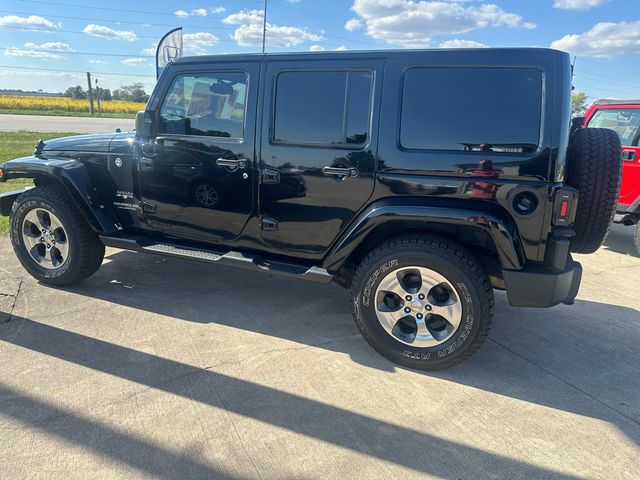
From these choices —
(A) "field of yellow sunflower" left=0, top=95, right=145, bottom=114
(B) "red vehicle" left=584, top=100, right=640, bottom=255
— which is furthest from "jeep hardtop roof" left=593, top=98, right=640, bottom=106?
(A) "field of yellow sunflower" left=0, top=95, right=145, bottom=114

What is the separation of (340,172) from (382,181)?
298 mm

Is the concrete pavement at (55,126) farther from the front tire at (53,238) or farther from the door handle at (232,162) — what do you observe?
the door handle at (232,162)

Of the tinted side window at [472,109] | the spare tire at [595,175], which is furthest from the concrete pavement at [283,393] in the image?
the tinted side window at [472,109]

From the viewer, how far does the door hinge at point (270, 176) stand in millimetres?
3230

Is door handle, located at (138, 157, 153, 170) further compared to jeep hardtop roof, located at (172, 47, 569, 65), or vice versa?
door handle, located at (138, 157, 153, 170)

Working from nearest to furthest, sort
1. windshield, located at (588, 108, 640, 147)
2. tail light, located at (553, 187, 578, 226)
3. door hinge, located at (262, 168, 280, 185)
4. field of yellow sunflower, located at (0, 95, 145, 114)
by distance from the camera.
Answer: tail light, located at (553, 187, 578, 226) → door hinge, located at (262, 168, 280, 185) → windshield, located at (588, 108, 640, 147) → field of yellow sunflower, located at (0, 95, 145, 114)

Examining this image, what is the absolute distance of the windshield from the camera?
612 cm

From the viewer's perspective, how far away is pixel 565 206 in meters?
2.59

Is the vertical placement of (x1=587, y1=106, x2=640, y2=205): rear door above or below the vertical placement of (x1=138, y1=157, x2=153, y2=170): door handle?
above

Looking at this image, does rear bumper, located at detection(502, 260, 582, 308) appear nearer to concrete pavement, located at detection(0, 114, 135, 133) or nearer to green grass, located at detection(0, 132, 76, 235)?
green grass, located at detection(0, 132, 76, 235)

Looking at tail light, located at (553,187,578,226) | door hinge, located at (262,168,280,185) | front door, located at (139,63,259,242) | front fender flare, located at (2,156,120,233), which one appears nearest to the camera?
tail light, located at (553,187,578,226)

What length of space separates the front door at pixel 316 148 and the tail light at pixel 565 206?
1.12m

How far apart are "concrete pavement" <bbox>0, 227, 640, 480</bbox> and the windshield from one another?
332 cm

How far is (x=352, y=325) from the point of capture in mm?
3615
